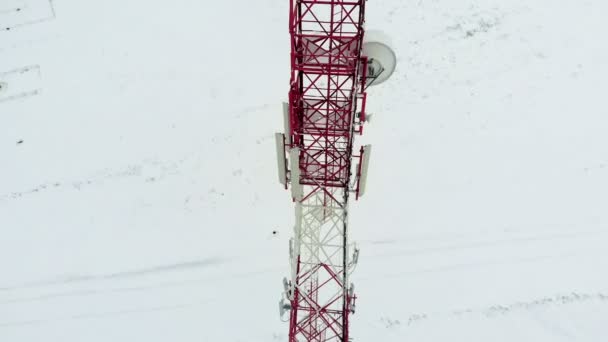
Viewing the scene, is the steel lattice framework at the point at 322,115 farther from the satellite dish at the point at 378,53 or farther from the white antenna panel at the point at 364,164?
the satellite dish at the point at 378,53

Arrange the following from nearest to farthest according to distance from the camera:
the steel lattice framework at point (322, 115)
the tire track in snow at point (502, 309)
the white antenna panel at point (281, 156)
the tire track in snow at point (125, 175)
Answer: the steel lattice framework at point (322, 115) < the white antenna panel at point (281, 156) < the tire track in snow at point (502, 309) < the tire track in snow at point (125, 175)

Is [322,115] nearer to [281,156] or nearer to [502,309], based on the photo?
[281,156]

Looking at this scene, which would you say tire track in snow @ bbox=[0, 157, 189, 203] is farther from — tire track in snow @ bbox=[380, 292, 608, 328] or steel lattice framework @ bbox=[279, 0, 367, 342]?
tire track in snow @ bbox=[380, 292, 608, 328]

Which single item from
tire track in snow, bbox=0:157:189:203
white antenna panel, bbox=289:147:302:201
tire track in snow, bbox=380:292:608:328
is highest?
white antenna panel, bbox=289:147:302:201

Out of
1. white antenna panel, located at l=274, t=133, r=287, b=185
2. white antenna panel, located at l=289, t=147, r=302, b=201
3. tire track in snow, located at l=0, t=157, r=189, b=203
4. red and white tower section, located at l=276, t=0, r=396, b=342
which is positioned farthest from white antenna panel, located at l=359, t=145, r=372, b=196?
tire track in snow, located at l=0, t=157, r=189, b=203

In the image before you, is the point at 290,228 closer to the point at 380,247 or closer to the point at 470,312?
the point at 380,247

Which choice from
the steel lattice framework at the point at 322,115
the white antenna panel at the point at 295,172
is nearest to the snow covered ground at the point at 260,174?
the steel lattice framework at the point at 322,115
